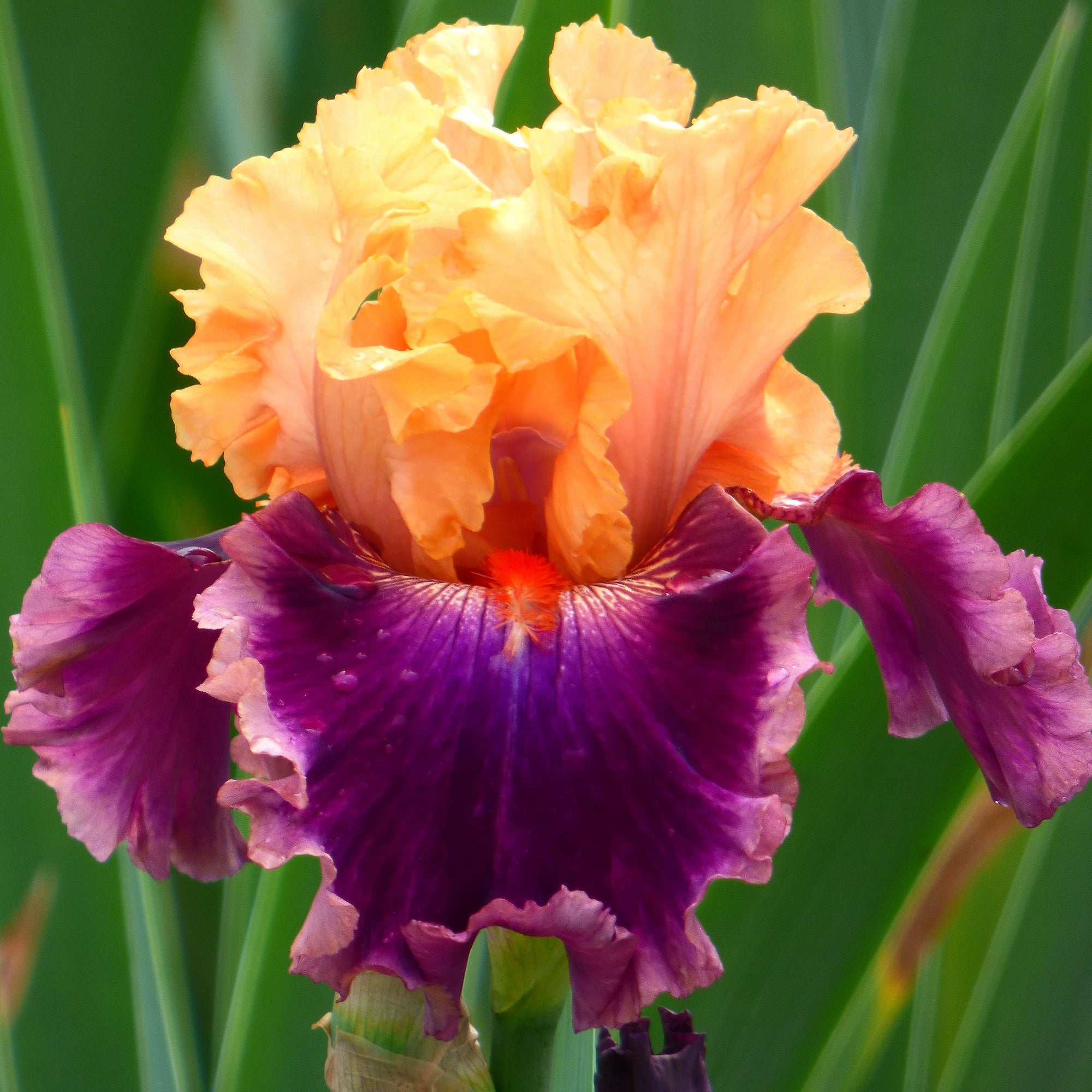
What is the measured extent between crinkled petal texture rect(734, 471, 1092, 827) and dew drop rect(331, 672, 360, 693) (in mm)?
227

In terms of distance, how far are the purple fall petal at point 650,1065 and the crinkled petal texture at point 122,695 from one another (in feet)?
0.77

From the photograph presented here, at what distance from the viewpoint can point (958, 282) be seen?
0.90 m

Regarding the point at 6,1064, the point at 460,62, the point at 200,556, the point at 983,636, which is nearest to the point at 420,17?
the point at 460,62

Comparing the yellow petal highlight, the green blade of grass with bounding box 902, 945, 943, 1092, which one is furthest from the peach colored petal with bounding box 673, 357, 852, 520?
the green blade of grass with bounding box 902, 945, 943, 1092

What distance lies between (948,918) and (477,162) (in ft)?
1.89

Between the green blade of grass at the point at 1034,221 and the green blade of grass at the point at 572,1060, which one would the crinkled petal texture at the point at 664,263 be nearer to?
the green blade of grass at the point at 572,1060

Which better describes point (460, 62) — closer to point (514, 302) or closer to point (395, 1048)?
point (514, 302)

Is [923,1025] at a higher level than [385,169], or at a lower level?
lower

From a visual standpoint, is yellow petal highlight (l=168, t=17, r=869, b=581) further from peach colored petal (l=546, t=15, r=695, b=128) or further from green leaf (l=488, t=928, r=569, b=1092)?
green leaf (l=488, t=928, r=569, b=1092)

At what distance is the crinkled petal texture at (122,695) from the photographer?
22.7 inches

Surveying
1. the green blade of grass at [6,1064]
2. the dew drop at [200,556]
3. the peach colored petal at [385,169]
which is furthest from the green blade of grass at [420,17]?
the green blade of grass at [6,1064]

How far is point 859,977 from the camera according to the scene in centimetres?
76

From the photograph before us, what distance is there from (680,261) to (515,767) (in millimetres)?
238

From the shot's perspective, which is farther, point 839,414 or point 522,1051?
point 839,414
